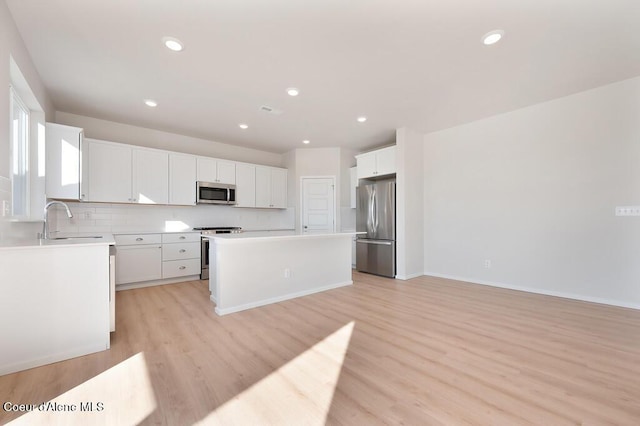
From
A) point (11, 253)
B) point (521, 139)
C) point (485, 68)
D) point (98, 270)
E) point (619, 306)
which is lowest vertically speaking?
point (619, 306)

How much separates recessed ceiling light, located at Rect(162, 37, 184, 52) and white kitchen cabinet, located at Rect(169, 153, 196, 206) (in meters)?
2.51

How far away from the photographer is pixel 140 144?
4.60 metres

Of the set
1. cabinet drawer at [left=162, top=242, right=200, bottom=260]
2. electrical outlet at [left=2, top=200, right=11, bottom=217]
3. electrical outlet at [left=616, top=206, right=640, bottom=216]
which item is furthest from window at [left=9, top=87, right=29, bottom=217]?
electrical outlet at [left=616, top=206, right=640, bottom=216]

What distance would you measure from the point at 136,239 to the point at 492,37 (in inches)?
197

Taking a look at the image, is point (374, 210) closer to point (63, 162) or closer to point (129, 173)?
point (129, 173)

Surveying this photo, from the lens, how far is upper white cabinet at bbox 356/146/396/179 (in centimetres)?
490

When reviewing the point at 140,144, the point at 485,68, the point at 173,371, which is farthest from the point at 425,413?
the point at 140,144

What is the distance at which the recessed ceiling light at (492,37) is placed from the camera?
2219 mm

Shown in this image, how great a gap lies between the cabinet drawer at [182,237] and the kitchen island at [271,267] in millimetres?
1346

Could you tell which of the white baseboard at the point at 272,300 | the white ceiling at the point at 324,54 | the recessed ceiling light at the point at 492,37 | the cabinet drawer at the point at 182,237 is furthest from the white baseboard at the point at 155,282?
the recessed ceiling light at the point at 492,37

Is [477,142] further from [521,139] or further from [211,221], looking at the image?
[211,221]

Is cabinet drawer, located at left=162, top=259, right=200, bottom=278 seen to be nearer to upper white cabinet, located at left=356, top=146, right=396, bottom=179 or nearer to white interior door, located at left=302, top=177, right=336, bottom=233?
white interior door, located at left=302, top=177, right=336, bottom=233

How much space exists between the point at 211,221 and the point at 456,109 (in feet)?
15.1

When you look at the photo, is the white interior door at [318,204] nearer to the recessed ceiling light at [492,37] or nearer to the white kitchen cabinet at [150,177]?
the white kitchen cabinet at [150,177]
